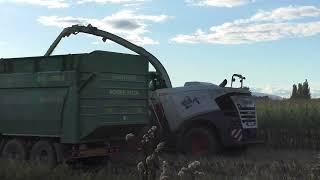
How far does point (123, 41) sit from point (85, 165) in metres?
7.17

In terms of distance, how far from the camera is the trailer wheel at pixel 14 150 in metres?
13.7

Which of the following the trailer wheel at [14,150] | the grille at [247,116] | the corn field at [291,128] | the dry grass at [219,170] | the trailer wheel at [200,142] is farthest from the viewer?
the corn field at [291,128]

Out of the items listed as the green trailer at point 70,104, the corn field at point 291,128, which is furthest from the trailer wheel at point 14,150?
the corn field at point 291,128

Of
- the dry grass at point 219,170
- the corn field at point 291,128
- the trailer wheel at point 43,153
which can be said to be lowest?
the dry grass at point 219,170

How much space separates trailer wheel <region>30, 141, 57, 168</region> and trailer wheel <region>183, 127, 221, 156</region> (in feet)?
13.8

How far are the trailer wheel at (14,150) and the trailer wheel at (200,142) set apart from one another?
4.41 meters

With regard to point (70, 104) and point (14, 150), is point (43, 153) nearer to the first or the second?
point (14, 150)

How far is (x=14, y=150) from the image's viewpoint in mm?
13992

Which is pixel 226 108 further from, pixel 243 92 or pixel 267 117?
pixel 267 117

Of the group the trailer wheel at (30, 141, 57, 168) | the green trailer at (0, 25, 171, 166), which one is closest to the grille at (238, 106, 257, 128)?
the green trailer at (0, 25, 171, 166)

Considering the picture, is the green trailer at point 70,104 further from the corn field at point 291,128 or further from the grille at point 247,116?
the corn field at point 291,128

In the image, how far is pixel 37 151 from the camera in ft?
44.1

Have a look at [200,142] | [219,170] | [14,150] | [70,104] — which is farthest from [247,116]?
[14,150]

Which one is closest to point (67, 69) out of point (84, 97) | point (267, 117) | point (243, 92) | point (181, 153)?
point (84, 97)
